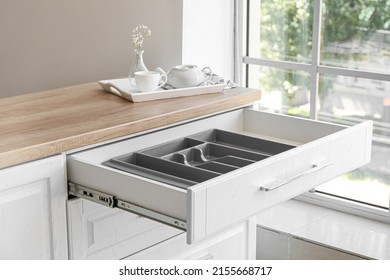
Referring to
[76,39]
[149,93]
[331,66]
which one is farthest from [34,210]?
[331,66]

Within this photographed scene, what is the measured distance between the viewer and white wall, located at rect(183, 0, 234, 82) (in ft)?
9.91

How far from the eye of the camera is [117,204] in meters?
1.83

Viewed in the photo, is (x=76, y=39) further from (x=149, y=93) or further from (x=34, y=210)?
(x=34, y=210)

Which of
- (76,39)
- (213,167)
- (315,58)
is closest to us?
(213,167)

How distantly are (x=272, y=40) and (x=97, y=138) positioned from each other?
140cm

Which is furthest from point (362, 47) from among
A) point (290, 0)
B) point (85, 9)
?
point (85, 9)

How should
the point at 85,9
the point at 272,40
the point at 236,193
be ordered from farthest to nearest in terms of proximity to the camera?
the point at 272,40 < the point at 85,9 < the point at 236,193

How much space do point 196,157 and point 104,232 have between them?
32 cm

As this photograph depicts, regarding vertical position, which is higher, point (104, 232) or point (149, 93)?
point (149, 93)

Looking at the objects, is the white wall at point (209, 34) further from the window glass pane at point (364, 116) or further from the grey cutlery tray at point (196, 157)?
the grey cutlery tray at point (196, 157)

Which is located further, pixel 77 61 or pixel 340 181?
pixel 340 181
